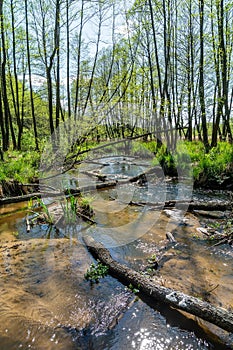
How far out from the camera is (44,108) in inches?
785

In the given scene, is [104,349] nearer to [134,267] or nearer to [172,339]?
[172,339]

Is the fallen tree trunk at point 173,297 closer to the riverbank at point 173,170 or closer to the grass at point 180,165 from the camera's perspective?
the riverbank at point 173,170

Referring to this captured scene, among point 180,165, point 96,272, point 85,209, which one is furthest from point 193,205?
point 180,165

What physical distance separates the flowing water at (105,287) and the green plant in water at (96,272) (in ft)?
0.26

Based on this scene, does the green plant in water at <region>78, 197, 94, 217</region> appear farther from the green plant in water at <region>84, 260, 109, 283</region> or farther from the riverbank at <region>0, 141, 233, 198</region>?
the green plant in water at <region>84, 260, 109, 283</region>

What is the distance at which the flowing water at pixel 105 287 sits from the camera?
86.8 inches

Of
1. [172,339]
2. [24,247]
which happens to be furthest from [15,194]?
[172,339]

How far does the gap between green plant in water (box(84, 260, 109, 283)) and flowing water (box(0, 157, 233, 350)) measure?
8 cm

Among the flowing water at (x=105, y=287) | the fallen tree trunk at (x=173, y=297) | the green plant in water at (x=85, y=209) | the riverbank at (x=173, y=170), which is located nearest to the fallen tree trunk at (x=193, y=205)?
the flowing water at (x=105, y=287)

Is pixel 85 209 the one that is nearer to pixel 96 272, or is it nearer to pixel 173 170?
pixel 96 272

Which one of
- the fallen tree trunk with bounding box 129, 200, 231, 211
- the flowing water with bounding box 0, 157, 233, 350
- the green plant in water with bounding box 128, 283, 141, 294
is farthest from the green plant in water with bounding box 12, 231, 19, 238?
the fallen tree trunk with bounding box 129, 200, 231, 211

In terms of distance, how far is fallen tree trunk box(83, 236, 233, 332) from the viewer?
7.07 feet

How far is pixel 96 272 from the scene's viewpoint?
10.2 ft

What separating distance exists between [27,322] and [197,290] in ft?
6.01
